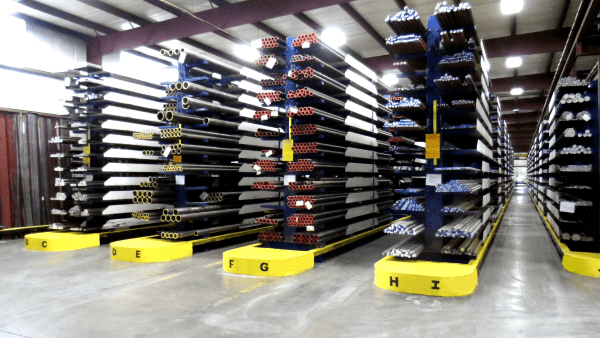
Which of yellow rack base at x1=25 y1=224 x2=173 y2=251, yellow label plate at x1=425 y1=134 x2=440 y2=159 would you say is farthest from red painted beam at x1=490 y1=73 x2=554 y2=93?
yellow rack base at x1=25 y1=224 x2=173 y2=251

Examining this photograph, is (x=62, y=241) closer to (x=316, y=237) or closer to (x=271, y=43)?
(x=316, y=237)

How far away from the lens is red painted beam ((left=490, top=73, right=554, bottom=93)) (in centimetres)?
1596

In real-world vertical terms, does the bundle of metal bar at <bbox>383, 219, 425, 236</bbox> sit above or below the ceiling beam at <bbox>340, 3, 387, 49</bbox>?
below

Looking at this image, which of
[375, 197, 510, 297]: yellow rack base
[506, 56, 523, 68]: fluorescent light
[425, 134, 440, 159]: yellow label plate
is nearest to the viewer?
[375, 197, 510, 297]: yellow rack base

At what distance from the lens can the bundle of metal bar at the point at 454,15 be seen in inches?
180

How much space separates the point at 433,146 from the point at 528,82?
1373 cm

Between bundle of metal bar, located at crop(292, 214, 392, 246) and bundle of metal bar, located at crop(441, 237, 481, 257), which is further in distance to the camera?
bundle of metal bar, located at crop(292, 214, 392, 246)

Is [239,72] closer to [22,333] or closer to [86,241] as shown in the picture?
[86,241]

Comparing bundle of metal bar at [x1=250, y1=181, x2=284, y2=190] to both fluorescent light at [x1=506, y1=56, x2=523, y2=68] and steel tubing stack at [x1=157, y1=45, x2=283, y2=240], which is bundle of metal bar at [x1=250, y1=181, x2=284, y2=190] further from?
fluorescent light at [x1=506, y1=56, x2=523, y2=68]

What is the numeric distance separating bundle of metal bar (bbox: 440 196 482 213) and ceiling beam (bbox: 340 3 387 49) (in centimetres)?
600

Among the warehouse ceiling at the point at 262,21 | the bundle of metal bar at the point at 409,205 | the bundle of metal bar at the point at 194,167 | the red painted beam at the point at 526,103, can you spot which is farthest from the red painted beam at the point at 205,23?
the red painted beam at the point at 526,103

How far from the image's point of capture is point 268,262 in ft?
16.9

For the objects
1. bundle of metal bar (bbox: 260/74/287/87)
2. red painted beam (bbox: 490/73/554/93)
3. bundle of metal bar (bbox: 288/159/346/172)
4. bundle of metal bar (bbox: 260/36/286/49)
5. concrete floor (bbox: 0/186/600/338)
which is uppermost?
red painted beam (bbox: 490/73/554/93)

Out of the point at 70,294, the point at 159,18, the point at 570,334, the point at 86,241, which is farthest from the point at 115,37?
the point at 570,334
